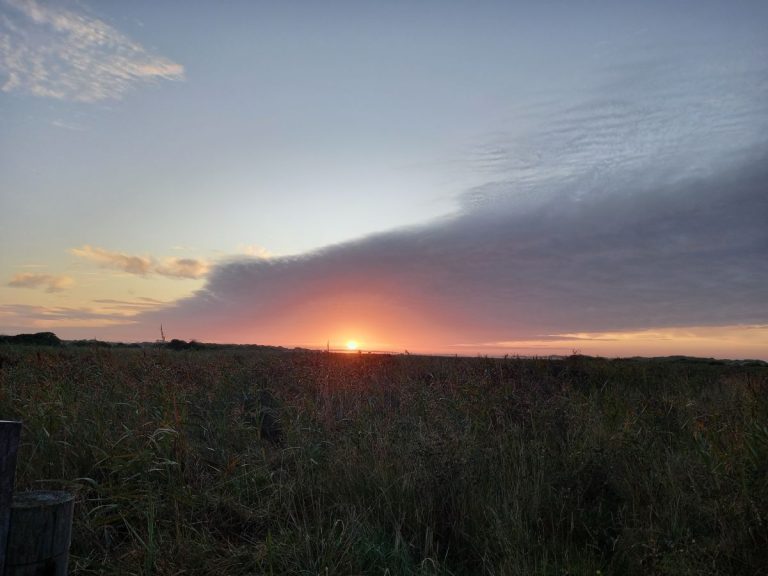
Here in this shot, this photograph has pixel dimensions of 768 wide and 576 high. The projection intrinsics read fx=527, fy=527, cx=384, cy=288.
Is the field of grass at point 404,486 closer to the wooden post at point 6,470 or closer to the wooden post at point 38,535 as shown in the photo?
the wooden post at point 38,535

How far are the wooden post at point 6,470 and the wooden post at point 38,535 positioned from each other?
1.1 inches

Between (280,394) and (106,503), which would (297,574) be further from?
(280,394)

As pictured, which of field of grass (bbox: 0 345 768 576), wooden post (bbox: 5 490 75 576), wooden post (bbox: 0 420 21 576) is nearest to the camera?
wooden post (bbox: 0 420 21 576)

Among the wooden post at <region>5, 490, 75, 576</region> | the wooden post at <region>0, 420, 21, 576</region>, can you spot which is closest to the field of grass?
the wooden post at <region>5, 490, 75, 576</region>

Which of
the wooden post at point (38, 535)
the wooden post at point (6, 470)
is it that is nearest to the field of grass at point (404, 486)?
the wooden post at point (38, 535)

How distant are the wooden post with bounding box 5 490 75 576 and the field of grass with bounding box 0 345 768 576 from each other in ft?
4.99

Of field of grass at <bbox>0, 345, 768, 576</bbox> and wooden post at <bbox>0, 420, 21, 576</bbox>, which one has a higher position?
wooden post at <bbox>0, 420, 21, 576</bbox>

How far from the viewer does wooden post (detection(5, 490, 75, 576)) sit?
1.94 meters

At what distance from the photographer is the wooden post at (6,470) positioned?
1.81 m

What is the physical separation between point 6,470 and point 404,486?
A: 10.5 feet

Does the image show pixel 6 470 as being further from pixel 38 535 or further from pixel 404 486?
pixel 404 486

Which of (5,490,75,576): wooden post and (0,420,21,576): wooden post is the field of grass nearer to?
(5,490,75,576): wooden post

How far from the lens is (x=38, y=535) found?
6.49ft

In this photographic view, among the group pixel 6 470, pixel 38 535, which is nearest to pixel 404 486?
pixel 38 535
